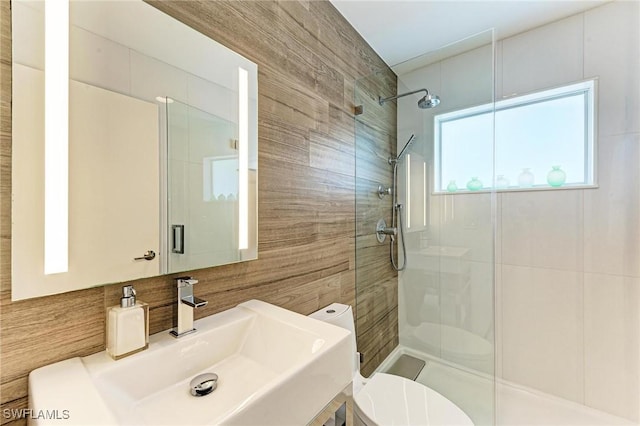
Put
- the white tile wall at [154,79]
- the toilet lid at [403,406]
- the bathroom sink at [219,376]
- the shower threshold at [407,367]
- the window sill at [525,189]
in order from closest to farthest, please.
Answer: the bathroom sink at [219,376]
the white tile wall at [154,79]
the toilet lid at [403,406]
the window sill at [525,189]
the shower threshold at [407,367]

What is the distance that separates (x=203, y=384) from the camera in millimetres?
739

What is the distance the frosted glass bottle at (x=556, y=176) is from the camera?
1752 millimetres

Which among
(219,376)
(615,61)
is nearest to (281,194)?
(219,376)

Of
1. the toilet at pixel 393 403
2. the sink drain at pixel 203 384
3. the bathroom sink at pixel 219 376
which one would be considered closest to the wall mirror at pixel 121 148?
the bathroom sink at pixel 219 376

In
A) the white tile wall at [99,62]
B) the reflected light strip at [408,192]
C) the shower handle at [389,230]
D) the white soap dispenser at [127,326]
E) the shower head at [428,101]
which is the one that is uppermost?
the shower head at [428,101]

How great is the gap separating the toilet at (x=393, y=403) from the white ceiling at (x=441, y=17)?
168cm

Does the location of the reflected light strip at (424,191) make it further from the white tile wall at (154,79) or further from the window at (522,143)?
the white tile wall at (154,79)

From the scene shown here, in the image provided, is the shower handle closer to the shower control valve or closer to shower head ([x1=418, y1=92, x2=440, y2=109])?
the shower control valve

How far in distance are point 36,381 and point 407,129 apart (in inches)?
81.3

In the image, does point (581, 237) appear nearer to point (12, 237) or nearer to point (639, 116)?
point (639, 116)

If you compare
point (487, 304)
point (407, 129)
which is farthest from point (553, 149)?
point (487, 304)

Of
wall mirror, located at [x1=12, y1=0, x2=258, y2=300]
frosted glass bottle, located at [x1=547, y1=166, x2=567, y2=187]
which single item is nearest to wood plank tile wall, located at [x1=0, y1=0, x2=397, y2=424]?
wall mirror, located at [x1=12, y1=0, x2=258, y2=300]

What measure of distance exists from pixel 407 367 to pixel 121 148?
2096 millimetres

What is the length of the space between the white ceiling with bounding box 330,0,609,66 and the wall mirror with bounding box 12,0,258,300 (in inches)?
39.3
